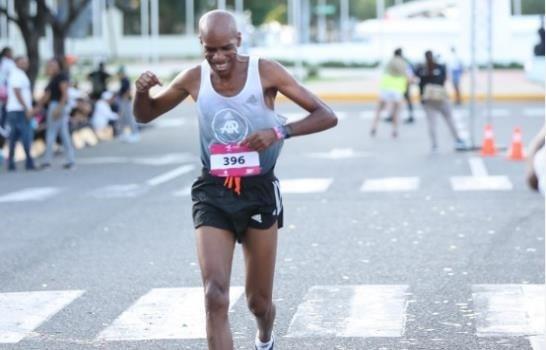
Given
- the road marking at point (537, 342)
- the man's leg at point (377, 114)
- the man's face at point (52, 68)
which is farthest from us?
the man's leg at point (377, 114)

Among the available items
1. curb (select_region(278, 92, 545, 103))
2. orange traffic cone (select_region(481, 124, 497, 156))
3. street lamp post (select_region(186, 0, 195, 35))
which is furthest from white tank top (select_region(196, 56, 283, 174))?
street lamp post (select_region(186, 0, 195, 35))

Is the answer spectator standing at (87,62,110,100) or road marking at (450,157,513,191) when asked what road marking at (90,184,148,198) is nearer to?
road marking at (450,157,513,191)

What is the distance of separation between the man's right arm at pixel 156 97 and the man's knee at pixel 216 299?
961 mm

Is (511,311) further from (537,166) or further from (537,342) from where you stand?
(537,166)

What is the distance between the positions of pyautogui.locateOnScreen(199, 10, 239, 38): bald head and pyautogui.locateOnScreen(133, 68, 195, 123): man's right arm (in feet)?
1.03

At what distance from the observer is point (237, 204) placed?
285 inches

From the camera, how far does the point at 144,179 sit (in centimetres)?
2039

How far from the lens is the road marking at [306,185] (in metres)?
18.4

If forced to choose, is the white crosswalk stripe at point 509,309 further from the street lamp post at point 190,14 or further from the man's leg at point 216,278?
the street lamp post at point 190,14

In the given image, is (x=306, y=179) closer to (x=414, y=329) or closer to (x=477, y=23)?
(x=477, y=23)

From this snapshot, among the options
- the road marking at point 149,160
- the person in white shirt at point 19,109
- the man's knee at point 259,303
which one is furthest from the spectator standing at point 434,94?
the man's knee at point 259,303

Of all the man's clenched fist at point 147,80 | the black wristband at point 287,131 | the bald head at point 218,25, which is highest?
the bald head at point 218,25

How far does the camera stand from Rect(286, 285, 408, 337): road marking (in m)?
9.00

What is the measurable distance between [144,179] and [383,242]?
25.1 ft
